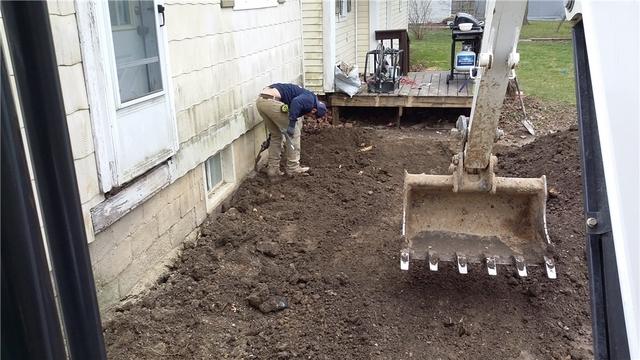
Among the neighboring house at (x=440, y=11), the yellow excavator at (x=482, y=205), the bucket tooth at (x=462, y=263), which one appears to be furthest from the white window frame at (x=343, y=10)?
the neighboring house at (x=440, y=11)

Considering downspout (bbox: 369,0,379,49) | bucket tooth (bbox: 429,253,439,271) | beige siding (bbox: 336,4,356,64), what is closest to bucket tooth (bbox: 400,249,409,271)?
bucket tooth (bbox: 429,253,439,271)

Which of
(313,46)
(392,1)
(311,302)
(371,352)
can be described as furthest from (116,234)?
(392,1)

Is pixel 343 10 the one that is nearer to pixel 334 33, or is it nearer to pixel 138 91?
pixel 334 33

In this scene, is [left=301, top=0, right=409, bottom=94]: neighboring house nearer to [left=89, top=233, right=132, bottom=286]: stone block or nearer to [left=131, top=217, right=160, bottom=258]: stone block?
[left=131, top=217, right=160, bottom=258]: stone block

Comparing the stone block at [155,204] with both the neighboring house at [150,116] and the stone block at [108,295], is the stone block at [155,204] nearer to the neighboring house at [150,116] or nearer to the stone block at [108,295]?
the neighboring house at [150,116]

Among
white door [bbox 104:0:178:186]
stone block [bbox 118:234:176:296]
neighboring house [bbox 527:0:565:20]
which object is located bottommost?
stone block [bbox 118:234:176:296]

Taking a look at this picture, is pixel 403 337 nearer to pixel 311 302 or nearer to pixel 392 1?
pixel 311 302

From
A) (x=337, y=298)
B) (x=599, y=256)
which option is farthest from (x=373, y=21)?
(x=599, y=256)

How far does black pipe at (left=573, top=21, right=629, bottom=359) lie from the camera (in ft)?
4.13

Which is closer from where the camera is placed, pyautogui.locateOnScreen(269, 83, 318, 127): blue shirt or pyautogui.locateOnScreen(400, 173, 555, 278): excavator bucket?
pyautogui.locateOnScreen(400, 173, 555, 278): excavator bucket

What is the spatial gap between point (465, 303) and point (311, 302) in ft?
4.36

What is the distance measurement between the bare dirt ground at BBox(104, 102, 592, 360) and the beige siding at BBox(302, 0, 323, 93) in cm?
414

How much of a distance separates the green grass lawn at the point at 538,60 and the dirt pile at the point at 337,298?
599 cm

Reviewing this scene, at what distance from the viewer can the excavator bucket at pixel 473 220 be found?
4.82m
